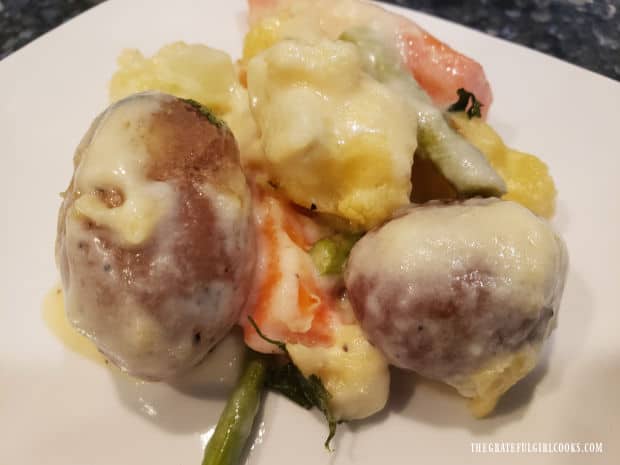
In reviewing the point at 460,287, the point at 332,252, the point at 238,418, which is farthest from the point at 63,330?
the point at 460,287

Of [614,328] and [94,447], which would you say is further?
[614,328]

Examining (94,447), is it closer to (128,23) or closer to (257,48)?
(257,48)

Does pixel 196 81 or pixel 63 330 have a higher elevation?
pixel 196 81

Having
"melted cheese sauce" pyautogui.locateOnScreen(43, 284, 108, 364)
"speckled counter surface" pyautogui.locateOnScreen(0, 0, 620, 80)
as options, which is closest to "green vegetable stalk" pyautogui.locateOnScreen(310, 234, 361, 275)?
"melted cheese sauce" pyautogui.locateOnScreen(43, 284, 108, 364)

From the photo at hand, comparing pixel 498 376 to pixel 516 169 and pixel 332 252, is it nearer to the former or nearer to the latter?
pixel 332 252

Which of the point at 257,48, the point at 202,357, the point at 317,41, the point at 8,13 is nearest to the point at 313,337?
the point at 202,357

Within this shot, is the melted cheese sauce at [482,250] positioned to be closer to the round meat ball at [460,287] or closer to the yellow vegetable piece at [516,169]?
the round meat ball at [460,287]

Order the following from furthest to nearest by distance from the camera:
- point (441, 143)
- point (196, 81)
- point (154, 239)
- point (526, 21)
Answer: point (526, 21)
point (196, 81)
point (441, 143)
point (154, 239)
